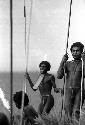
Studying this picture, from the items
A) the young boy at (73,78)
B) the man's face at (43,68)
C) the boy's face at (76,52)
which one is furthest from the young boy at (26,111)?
the man's face at (43,68)

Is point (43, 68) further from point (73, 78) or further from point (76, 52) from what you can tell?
point (76, 52)

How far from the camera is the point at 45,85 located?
7934 millimetres

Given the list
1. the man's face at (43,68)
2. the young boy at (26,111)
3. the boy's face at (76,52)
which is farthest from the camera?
the man's face at (43,68)

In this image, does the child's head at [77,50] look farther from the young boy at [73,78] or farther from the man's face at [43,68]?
the man's face at [43,68]

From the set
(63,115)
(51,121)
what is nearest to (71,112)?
(63,115)

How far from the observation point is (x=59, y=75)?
7227 mm

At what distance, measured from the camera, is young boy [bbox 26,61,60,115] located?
7879 millimetres

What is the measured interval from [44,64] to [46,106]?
0.84 meters

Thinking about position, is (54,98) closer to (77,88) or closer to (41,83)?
(41,83)

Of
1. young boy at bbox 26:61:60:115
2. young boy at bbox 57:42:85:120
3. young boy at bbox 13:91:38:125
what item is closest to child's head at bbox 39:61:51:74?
young boy at bbox 26:61:60:115

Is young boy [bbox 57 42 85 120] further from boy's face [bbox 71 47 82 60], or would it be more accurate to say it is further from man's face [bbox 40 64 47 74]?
man's face [bbox 40 64 47 74]

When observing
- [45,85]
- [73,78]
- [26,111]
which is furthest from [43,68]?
[26,111]

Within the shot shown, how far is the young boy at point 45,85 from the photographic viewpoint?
788 cm

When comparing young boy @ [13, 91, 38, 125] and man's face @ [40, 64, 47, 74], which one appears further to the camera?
man's face @ [40, 64, 47, 74]
